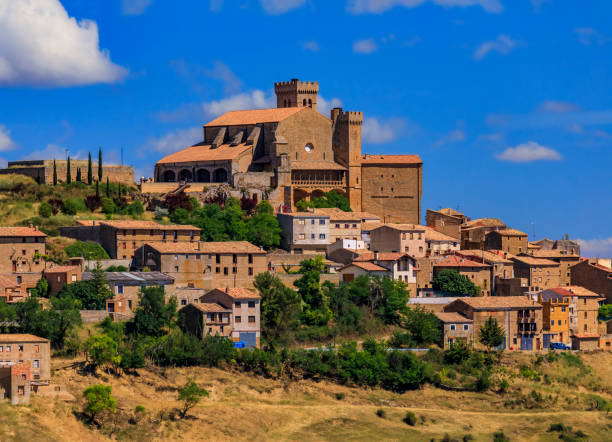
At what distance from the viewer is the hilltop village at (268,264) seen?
2987 inches

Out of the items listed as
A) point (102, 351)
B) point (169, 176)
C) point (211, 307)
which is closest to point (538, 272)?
point (211, 307)

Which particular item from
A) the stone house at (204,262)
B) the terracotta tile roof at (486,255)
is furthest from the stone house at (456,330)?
the stone house at (204,262)

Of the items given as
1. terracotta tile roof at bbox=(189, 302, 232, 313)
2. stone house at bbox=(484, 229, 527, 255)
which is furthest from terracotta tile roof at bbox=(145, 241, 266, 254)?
stone house at bbox=(484, 229, 527, 255)

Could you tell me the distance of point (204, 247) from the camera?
8394 centimetres

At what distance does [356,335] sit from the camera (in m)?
81.9

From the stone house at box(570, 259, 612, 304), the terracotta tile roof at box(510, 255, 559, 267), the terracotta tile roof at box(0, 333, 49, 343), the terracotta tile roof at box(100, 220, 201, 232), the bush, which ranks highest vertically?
the terracotta tile roof at box(100, 220, 201, 232)

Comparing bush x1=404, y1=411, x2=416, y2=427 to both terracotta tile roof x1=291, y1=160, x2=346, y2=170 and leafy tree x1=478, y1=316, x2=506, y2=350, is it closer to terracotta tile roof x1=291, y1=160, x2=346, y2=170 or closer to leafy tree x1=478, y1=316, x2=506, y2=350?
leafy tree x1=478, y1=316, x2=506, y2=350

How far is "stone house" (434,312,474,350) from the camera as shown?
271 ft

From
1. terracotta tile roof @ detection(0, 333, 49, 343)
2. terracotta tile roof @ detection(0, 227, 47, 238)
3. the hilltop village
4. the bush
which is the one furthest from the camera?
terracotta tile roof @ detection(0, 227, 47, 238)

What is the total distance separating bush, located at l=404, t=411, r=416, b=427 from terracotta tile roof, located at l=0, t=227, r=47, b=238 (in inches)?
1000

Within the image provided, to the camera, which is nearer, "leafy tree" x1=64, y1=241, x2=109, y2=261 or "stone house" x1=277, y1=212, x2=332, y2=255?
"leafy tree" x1=64, y1=241, x2=109, y2=261

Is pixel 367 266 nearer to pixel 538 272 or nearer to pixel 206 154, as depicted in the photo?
pixel 538 272

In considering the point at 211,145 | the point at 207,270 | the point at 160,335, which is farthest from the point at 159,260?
the point at 211,145

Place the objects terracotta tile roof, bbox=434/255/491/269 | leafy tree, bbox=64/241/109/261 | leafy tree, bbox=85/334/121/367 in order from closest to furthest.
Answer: leafy tree, bbox=85/334/121/367, leafy tree, bbox=64/241/109/261, terracotta tile roof, bbox=434/255/491/269
